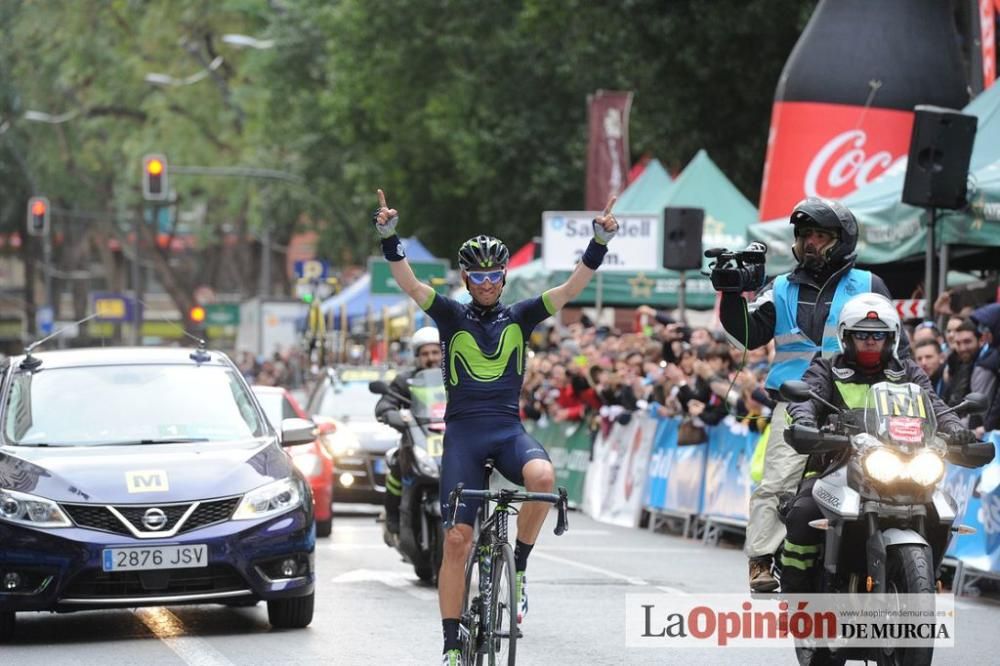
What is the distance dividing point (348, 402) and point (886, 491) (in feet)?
52.2

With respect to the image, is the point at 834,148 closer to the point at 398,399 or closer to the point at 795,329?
the point at 398,399

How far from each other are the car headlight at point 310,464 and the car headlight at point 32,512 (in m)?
7.63

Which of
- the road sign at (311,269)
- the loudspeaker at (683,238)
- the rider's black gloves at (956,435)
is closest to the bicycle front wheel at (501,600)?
the rider's black gloves at (956,435)

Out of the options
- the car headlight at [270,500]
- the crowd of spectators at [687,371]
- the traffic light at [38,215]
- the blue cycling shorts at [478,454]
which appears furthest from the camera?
the traffic light at [38,215]

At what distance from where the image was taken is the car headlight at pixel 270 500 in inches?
428

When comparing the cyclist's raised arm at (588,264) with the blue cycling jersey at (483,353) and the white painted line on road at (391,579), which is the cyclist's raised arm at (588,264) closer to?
the blue cycling jersey at (483,353)

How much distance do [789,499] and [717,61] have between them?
1035 inches

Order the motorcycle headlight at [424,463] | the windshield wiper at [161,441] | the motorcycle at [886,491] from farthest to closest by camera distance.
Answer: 1. the motorcycle headlight at [424,463]
2. the windshield wiper at [161,441]
3. the motorcycle at [886,491]

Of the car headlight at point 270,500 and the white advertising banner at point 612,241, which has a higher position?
the white advertising banner at point 612,241

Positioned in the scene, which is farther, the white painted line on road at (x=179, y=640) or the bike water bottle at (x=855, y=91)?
the bike water bottle at (x=855, y=91)

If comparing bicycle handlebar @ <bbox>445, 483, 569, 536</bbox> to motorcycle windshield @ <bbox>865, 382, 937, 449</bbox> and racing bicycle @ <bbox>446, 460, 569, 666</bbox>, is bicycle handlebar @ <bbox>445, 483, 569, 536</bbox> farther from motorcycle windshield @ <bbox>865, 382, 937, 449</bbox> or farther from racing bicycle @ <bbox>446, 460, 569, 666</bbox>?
motorcycle windshield @ <bbox>865, 382, 937, 449</bbox>

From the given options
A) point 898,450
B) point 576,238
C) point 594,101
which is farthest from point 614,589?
point 594,101

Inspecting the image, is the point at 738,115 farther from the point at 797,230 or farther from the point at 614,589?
the point at 797,230

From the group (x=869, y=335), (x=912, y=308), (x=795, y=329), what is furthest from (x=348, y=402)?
(x=869, y=335)
